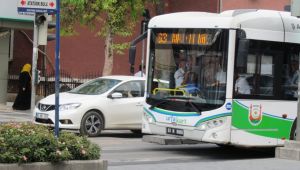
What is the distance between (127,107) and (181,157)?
144 inches

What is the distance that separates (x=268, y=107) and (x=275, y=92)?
14.3 inches

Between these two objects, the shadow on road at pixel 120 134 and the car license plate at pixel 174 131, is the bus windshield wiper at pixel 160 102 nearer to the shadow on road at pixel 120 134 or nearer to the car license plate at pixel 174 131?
the car license plate at pixel 174 131

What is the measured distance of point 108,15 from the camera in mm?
27047

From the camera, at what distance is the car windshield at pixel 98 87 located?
1719 cm

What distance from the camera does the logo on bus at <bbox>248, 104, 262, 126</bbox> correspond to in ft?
44.2

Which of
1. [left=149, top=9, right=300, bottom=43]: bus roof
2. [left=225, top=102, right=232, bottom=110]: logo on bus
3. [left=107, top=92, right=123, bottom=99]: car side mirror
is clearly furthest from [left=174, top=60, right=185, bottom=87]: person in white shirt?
[left=107, top=92, right=123, bottom=99]: car side mirror

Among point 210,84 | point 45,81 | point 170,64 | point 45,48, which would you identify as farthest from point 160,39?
point 45,48

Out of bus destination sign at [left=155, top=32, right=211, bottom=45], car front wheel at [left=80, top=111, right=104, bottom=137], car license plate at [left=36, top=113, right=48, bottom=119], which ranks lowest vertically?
car front wheel at [left=80, top=111, right=104, bottom=137]

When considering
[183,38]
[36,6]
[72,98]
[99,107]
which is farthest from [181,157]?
[36,6]

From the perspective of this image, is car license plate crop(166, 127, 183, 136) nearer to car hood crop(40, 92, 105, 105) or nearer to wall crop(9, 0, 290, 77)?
car hood crop(40, 92, 105, 105)

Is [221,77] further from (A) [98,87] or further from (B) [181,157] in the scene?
(A) [98,87]

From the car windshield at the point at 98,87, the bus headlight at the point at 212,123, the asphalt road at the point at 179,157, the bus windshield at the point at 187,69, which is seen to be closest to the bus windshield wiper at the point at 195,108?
the bus windshield at the point at 187,69

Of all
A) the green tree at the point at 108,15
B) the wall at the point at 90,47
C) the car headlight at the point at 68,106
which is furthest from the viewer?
the wall at the point at 90,47

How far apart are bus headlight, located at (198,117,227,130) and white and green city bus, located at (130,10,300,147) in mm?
20
